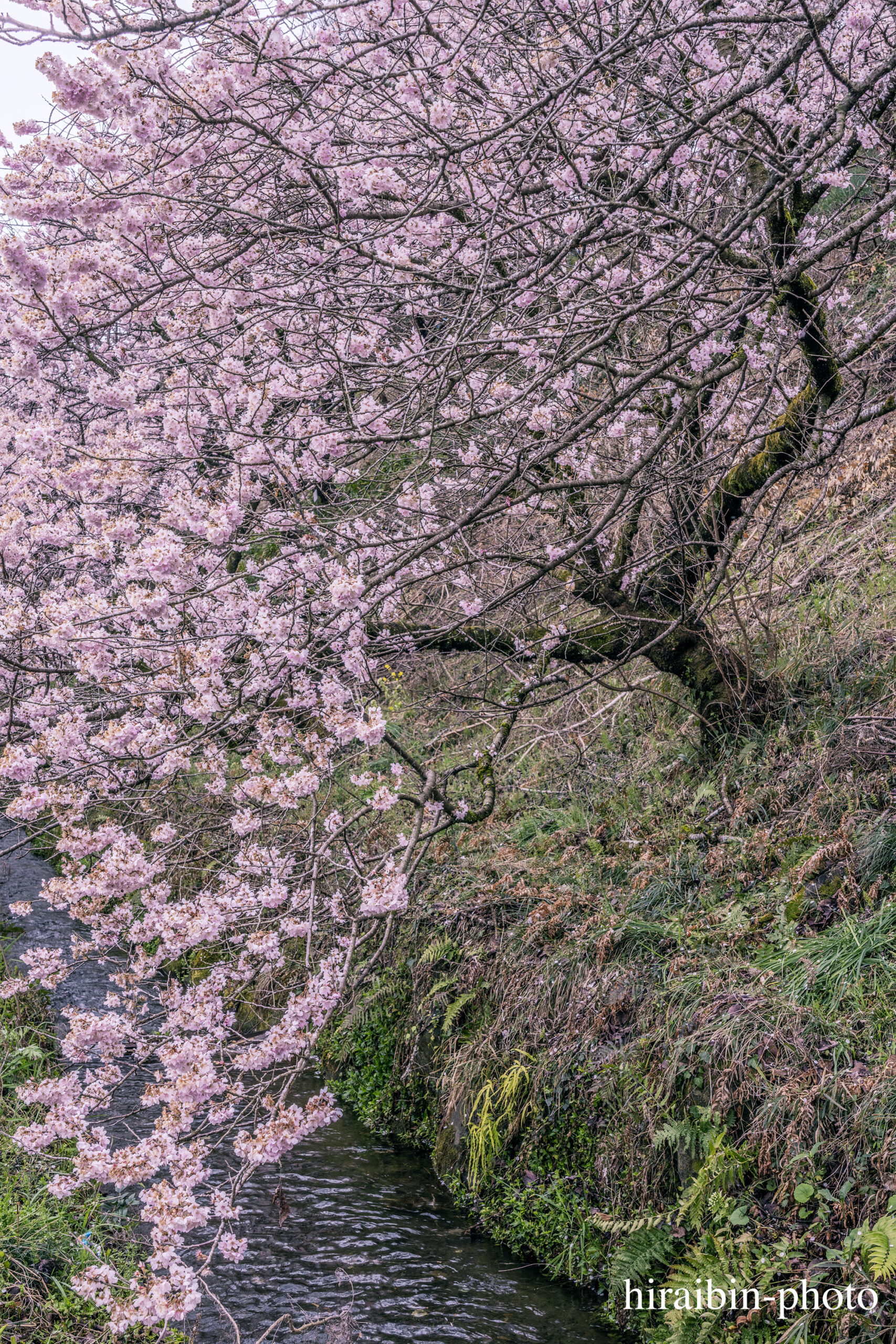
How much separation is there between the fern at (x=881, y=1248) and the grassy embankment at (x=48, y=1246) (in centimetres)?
256

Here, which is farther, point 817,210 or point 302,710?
point 817,210

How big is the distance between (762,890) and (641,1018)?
859mm

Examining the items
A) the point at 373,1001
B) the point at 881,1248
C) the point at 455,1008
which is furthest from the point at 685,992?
the point at 373,1001

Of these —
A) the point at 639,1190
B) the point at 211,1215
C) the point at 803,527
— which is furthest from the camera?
the point at 803,527

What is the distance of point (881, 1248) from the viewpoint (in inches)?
111

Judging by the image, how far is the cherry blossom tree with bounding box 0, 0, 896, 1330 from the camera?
11.2ft

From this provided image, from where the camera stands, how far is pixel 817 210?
805cm

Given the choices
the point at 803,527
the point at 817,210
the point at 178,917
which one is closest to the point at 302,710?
the point at 178,917

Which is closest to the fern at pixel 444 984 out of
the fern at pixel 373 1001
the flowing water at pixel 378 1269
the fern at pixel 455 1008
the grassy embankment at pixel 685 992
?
the grassy embankment at pixel 685 992

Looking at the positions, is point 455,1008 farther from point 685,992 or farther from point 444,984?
point 685,992

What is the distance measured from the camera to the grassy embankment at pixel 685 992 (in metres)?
3.34

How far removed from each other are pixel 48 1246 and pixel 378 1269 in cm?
159

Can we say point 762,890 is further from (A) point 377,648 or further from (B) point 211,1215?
(B) point 211,1215

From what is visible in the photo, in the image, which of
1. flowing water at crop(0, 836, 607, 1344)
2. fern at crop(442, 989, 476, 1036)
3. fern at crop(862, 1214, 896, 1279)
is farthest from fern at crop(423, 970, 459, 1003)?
fern at crop(862, 1214, 896, 1279)
